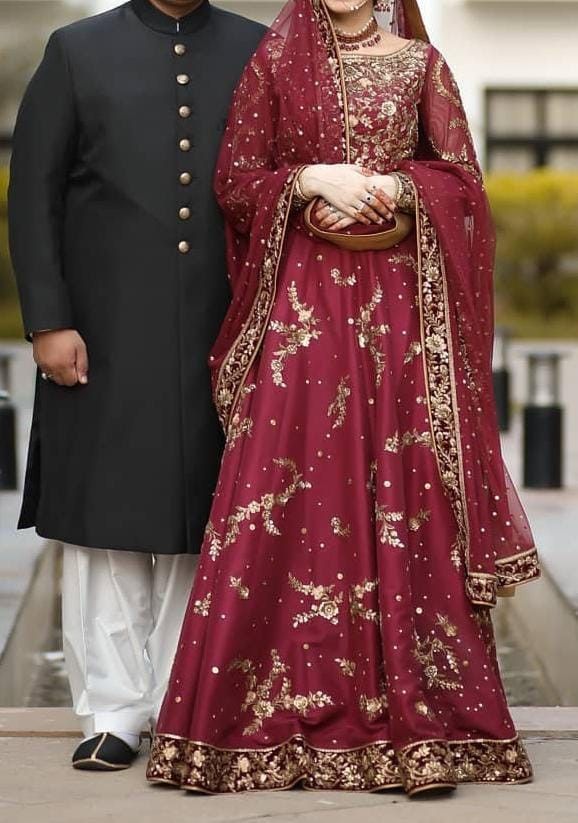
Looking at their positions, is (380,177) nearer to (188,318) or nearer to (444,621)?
(188,318)

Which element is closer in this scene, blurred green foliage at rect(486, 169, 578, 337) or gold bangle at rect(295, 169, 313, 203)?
gold bangle at rect(295, 169, 313, 203)

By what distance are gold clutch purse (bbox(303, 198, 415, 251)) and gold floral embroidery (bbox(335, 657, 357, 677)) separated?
0.88 metres

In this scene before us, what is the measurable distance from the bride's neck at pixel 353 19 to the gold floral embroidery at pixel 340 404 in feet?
2.49

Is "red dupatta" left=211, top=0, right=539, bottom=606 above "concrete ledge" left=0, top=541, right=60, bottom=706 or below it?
above

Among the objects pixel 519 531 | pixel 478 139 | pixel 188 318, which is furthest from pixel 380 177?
pixel 478 139

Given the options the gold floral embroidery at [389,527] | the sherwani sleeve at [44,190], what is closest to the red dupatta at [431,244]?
the gold floral embroidery at [389,527]

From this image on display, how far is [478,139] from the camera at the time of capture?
2266 cm

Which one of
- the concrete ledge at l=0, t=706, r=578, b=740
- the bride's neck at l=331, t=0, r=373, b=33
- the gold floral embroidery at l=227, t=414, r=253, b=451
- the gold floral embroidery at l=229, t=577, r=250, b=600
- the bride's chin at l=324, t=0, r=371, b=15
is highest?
the bride's chin at l=324, t=0, r=371, b=15

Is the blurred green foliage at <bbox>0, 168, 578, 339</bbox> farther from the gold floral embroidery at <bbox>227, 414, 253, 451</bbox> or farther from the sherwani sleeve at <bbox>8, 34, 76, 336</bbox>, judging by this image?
the gold floral embroidery at <bbox>227, 414, 253, 451</bbox>

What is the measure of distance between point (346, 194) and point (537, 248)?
18656 millimetres

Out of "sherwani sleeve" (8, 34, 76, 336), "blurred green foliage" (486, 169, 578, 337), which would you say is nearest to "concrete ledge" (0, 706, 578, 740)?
"sherwani sleeve" (8, 34, 76, 336)

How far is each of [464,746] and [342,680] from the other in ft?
0.97

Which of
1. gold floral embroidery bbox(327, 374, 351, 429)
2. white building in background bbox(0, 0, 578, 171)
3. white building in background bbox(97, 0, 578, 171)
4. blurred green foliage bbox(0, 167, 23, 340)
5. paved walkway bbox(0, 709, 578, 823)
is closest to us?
paved walkway bbox(0, 709, 578, 823)

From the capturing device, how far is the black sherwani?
11.8 ft
